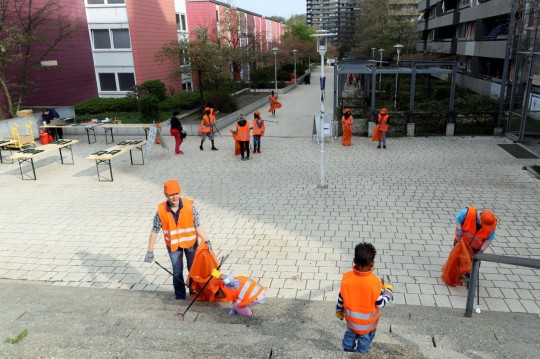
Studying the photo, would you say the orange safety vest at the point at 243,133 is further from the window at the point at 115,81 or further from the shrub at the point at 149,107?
the window at the point at 115,81

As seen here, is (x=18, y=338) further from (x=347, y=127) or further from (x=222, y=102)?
(x=222, y=102)

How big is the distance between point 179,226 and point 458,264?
395 cm

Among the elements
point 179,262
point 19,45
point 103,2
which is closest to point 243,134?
point 179,262

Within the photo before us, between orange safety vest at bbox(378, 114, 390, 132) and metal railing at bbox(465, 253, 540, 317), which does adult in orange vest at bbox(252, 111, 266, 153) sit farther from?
metal railing at bbox(465, 253, 540, 317)

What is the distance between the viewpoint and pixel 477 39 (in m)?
31.8

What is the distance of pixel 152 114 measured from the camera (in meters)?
20.8

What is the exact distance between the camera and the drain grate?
1381cm

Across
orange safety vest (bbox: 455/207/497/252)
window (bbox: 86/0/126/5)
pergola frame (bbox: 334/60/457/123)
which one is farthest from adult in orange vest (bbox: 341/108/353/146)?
window (bbox: 86/0/126/5)

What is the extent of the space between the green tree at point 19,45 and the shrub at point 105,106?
8.94 feet

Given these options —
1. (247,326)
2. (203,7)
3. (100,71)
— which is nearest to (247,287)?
(247,326)

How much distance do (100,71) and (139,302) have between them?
25.4 metres

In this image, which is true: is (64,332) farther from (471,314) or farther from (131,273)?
(471,314)

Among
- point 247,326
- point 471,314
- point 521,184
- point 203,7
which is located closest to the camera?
point 247,326

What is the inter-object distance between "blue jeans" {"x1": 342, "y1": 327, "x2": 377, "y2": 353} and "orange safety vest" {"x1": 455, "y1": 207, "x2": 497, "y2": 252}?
2.57 meters
